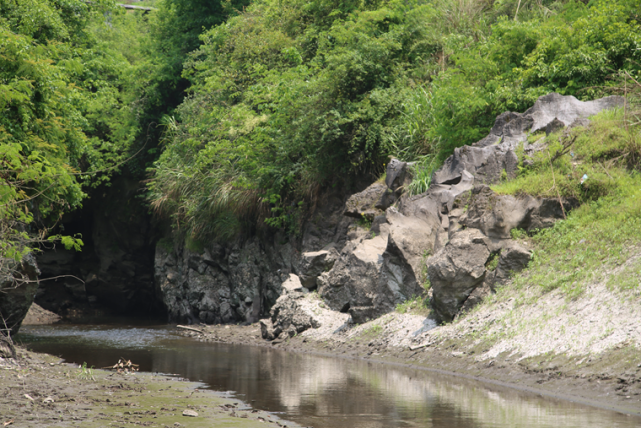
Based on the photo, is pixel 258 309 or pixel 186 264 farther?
pixel 186 264

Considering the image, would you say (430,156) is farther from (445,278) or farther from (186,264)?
(186,264)

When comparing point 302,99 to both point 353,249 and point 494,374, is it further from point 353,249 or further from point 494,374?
point 494,374

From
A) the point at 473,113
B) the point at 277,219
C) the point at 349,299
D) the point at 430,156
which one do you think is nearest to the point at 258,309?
the point at 277,219

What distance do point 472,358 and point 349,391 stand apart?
2.62 m

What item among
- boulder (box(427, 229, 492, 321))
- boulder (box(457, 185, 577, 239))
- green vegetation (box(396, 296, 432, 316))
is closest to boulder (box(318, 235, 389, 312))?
green vegetation (box(396, 296, 432, 316))

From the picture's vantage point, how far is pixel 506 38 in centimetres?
1553

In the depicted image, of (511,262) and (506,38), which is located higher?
(506,38)

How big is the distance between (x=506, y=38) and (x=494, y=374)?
9.27 metres

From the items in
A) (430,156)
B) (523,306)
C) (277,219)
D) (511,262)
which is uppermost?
(430,156)

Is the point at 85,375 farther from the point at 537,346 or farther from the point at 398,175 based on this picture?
the point at 398,175

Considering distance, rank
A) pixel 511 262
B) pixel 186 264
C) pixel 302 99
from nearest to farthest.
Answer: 1. pixel 511 262
2. pixel 302 99
3. pixel 186 264

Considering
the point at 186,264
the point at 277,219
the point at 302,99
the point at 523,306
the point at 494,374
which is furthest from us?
the point at 186,264

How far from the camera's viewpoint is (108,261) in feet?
100

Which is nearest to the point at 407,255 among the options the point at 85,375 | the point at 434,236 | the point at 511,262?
the point at 434,236
